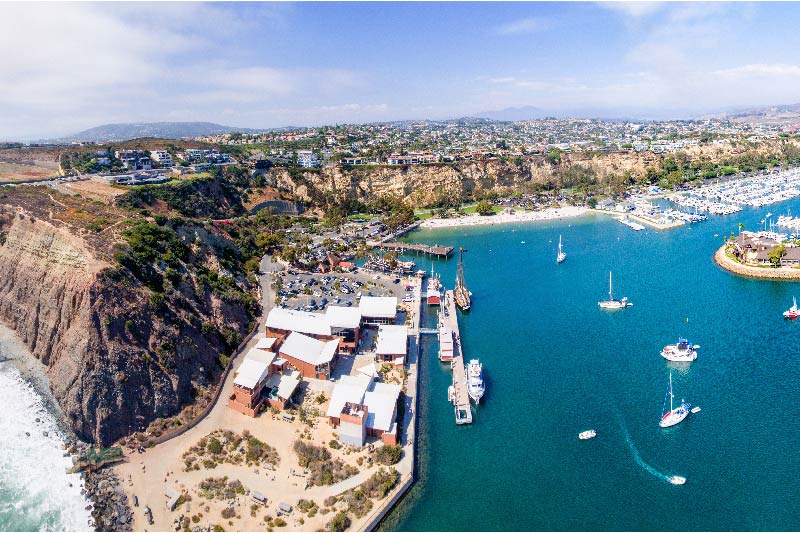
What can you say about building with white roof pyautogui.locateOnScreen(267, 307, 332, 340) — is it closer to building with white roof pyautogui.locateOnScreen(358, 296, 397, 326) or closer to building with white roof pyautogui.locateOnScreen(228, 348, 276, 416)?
building with white roof pyautogui.locateOnScreen(358, 296, 397, 326)

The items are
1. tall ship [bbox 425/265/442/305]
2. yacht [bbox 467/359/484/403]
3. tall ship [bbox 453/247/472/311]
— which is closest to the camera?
yacht [bbox 467/359/484/403]

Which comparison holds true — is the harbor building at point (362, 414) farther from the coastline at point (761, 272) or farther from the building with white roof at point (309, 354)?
the coastline at point (761, 272)

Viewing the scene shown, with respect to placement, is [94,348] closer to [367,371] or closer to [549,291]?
[367,371]

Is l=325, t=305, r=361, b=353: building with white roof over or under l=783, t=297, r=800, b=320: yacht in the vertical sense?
over

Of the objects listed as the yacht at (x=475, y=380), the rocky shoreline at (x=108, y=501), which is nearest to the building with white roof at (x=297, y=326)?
the yacht at (x=475, y=380)

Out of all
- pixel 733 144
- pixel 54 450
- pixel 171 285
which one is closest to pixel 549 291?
pixel 171 285

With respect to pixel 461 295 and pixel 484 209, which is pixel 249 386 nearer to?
pixel 461 295

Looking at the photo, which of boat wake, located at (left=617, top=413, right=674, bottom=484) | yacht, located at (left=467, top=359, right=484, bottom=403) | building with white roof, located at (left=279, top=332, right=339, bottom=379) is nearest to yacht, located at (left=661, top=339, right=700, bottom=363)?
boat wake, located at (left=617, top=413, right=674, bottom=484)
